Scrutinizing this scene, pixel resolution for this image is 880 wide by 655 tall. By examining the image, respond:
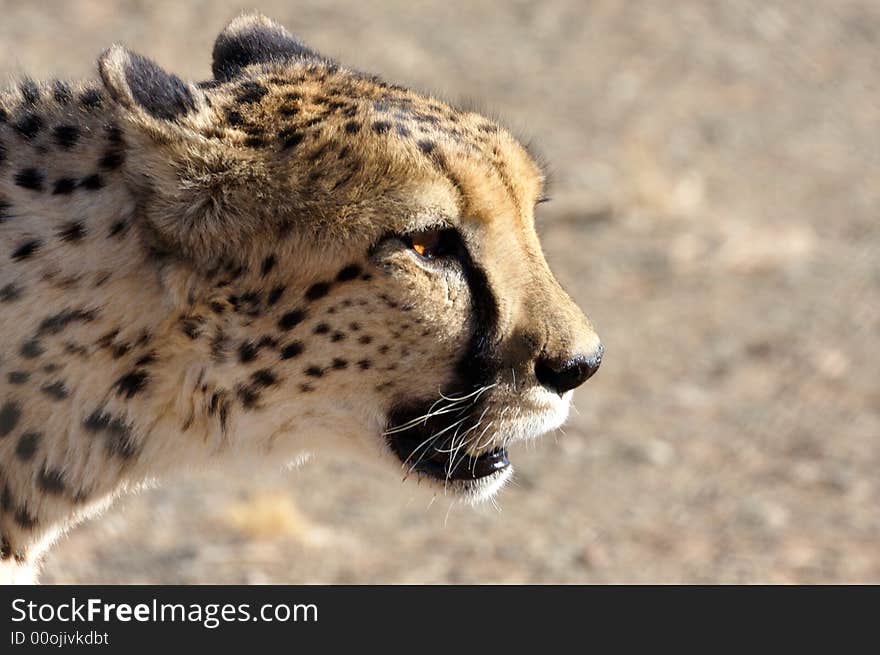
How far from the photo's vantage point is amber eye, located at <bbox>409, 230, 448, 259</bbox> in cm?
275

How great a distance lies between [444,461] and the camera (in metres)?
2.99

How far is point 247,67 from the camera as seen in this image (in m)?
3.04

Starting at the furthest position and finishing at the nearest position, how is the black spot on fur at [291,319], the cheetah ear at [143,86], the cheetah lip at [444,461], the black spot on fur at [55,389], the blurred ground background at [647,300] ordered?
the blurred ground background at [647,300] → the cheetah lip at [444,461] → the black spot on fur at [291,319] → the black spot on fur at [55,389] → the cheetah ear at [143,86]

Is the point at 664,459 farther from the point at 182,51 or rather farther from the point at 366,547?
the point at 182,51

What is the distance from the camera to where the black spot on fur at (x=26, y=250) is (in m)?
2.56

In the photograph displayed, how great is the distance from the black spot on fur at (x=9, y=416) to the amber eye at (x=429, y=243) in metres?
0.75

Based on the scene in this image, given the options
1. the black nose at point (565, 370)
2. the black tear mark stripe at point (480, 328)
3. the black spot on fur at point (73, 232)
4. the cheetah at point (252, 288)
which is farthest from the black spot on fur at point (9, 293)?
the black nose at point (565, 370)

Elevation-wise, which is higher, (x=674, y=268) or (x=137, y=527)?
(x=674, y=268)

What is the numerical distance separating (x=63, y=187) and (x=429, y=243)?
25.9 inches

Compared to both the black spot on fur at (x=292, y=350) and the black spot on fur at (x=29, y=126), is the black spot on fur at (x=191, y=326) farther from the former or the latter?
the black spot on fur at (x=29, y=126)

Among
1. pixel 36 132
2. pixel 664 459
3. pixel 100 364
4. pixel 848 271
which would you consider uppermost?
pixel 848 271

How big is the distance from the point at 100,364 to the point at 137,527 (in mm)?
2129

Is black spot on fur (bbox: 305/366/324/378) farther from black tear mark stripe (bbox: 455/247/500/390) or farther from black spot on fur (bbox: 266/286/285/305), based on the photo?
black tear mark stripe (bbox: 455/247/500/390)
